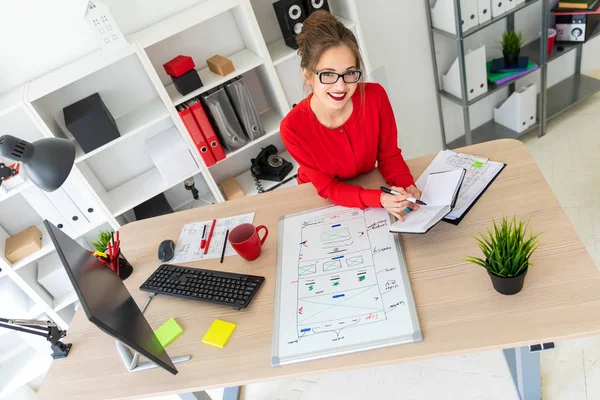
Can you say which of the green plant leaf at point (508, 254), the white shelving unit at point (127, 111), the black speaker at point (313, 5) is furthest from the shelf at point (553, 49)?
the green plant leaf at point (508, 254)

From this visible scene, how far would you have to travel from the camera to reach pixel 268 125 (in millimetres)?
2572

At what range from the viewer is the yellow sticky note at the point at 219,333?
1.29 m

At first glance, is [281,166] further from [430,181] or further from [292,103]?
[430,181]

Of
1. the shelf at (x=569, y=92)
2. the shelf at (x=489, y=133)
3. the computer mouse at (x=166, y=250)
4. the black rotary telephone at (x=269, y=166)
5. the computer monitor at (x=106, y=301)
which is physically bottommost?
the shelf at (x=489, y=133)

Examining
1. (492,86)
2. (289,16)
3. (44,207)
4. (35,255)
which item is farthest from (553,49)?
(35,255)

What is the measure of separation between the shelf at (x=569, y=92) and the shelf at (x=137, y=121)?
8.31ft

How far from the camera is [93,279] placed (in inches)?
46.3

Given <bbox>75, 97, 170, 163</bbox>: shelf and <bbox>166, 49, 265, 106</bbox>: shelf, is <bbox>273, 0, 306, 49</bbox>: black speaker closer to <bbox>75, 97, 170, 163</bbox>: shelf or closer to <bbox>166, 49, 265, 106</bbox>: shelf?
<bbox>166, 49, 265, 106</bbox>: shelf

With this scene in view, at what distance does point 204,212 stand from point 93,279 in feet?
2.25

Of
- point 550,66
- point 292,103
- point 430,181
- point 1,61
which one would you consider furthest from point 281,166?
point 550,66

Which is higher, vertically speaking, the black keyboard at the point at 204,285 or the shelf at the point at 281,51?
the shelf at the point at 281,51

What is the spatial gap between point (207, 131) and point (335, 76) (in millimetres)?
1079

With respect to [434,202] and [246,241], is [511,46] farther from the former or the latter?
[246,241]

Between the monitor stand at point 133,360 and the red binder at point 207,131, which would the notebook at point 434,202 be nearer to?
the monitor stand at point 133,360
